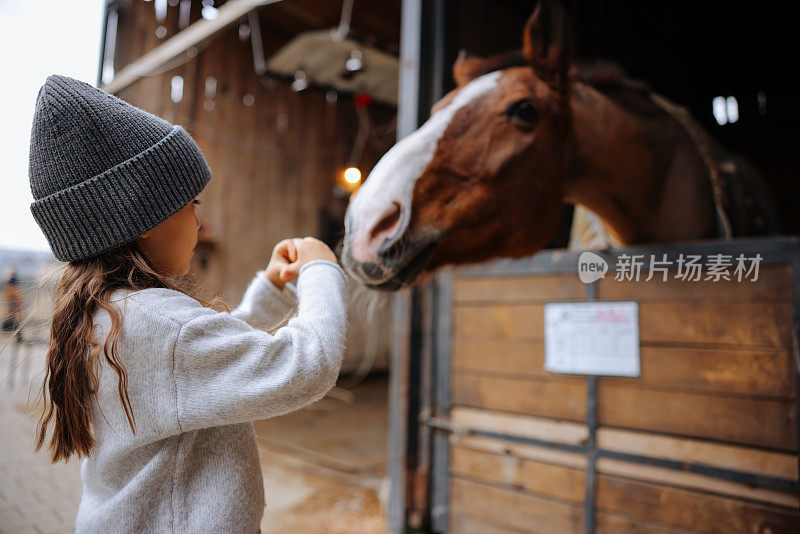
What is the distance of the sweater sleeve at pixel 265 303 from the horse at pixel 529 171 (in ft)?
0.41

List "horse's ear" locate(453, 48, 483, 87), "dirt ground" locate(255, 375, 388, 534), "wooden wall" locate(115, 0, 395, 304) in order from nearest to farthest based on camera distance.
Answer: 1. "horse's ear" locate(453, 48, 483, 87)
2. "dirt ground" locate(255, 375, 388, 534)
3. "wooden wall" locate(115, 0, 395, 304)

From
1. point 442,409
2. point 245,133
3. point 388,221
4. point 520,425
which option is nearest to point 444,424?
point 442,409

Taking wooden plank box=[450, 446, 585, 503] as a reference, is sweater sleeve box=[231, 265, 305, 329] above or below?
above

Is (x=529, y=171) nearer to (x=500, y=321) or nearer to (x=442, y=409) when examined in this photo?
(x=500, y=321)

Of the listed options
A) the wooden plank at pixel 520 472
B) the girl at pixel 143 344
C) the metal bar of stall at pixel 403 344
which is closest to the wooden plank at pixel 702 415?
the wooden plank at pixel 520 472

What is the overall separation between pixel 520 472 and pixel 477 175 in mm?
1264

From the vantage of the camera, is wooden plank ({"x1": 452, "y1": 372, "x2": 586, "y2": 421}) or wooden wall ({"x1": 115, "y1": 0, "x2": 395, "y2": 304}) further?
wooden wall ({"x1": 115, "y1": 0, "x2": 395, "y2": 304})

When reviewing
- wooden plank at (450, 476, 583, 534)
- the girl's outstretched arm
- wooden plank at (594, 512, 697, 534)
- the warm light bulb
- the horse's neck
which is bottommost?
wooden plank at (450, 476, 583, 534)

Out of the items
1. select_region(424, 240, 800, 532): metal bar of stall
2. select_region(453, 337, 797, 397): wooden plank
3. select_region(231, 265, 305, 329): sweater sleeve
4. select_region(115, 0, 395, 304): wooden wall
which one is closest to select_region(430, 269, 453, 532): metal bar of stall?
select_region(424, 240, 800, 532): metal bar of stall

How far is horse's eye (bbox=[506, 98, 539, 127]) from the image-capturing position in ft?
3.57

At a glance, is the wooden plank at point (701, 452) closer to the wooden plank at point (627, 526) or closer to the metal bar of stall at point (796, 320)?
the metal bar of stall at point (796, 320)

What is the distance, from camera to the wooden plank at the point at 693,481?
1.33 m

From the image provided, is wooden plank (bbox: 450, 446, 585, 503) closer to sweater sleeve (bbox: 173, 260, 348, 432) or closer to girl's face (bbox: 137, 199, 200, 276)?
sweater sleeve (bbox: 173, 260, 348, 432)

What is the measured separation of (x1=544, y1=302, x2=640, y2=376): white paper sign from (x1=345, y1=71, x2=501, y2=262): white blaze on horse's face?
0.94 m
